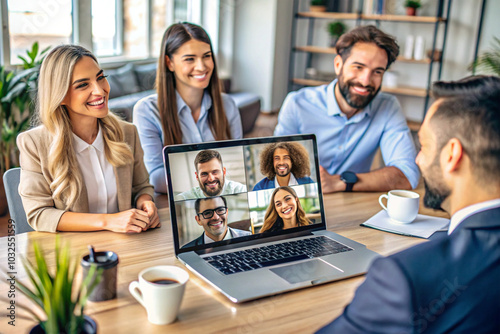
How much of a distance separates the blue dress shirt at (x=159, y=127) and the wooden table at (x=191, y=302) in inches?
22.1

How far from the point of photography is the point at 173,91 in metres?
2.16

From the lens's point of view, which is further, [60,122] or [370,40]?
A: [370,40]

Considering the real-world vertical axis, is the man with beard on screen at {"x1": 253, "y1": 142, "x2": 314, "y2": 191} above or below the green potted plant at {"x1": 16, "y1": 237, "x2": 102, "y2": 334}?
above

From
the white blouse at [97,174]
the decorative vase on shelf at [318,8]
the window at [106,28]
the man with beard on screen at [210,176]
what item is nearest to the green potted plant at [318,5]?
the decorative vase on shelf at [318,8]

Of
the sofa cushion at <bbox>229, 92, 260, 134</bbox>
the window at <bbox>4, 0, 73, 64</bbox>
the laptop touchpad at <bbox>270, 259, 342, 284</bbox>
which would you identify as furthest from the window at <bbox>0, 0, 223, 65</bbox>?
the laptop touchpad at <bbox>270, 259, 342, 284</bbox>

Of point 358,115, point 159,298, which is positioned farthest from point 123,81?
point 159,298

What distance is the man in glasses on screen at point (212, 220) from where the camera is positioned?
1.19 metres

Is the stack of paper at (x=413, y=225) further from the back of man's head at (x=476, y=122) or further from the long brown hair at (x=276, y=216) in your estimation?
the back of man's head at (x=476, y=122)

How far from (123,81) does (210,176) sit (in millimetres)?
3972

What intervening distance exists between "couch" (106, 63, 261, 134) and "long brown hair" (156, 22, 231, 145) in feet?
6.21

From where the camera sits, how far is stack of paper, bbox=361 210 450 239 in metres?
1.41

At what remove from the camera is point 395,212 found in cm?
147

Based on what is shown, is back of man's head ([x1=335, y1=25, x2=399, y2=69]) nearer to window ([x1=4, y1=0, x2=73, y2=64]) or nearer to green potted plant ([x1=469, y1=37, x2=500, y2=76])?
window ([x1=4, y1=0, x2=73, y2=64])

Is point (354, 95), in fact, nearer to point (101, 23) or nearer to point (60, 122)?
point (60, 122)
